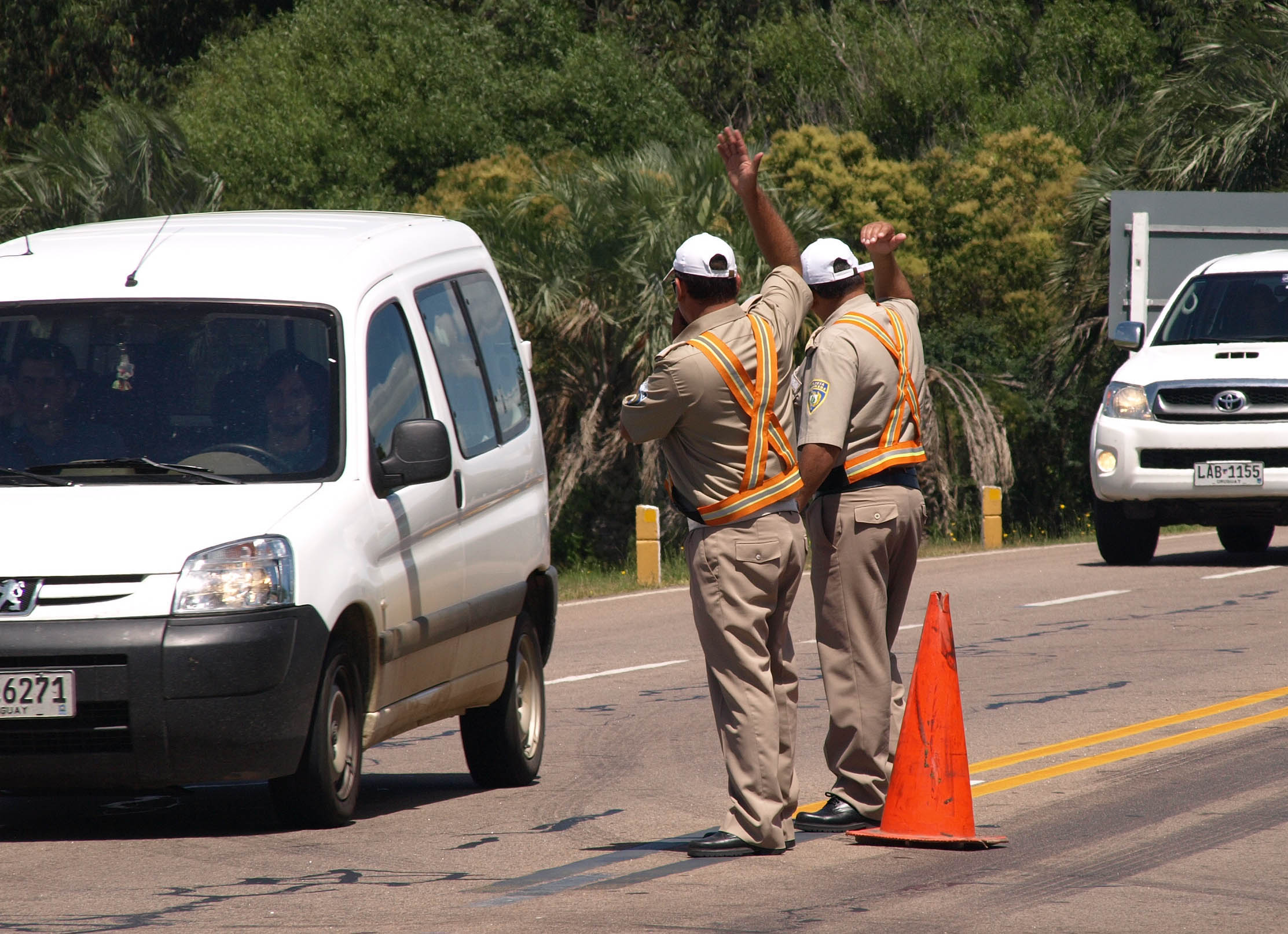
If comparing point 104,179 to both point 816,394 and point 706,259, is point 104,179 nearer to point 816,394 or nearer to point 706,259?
point 816,394

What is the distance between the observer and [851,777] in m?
6.52

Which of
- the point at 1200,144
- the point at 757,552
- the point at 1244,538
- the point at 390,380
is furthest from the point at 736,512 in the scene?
the point at 1200,144

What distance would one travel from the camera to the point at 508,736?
312 inches

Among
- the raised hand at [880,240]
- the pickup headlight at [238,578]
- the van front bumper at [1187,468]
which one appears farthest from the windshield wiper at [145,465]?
the van front bumper at [1187,468]

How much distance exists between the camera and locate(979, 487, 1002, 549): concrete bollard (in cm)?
2172

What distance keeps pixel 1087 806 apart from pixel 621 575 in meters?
12.5

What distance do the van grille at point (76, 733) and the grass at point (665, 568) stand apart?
29.3ft

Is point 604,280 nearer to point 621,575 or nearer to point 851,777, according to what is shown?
point 621,575

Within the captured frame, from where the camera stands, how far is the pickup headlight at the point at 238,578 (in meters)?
6.23

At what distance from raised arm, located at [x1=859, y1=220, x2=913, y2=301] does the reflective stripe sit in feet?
3.14

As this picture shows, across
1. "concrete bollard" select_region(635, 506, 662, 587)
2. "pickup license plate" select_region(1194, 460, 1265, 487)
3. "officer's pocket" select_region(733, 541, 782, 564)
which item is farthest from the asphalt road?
"concrete bollard" select_region(635, 506, 662, 587)

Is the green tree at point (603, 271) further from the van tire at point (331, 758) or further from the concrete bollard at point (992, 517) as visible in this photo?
the van tire at point (331, 758)

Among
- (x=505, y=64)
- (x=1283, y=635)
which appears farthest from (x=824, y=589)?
(x=505, y=64)

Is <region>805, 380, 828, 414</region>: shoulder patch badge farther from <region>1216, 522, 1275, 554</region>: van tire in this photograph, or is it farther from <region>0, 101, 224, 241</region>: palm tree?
<region>0, 101, 224, 241</region>: palm tree
